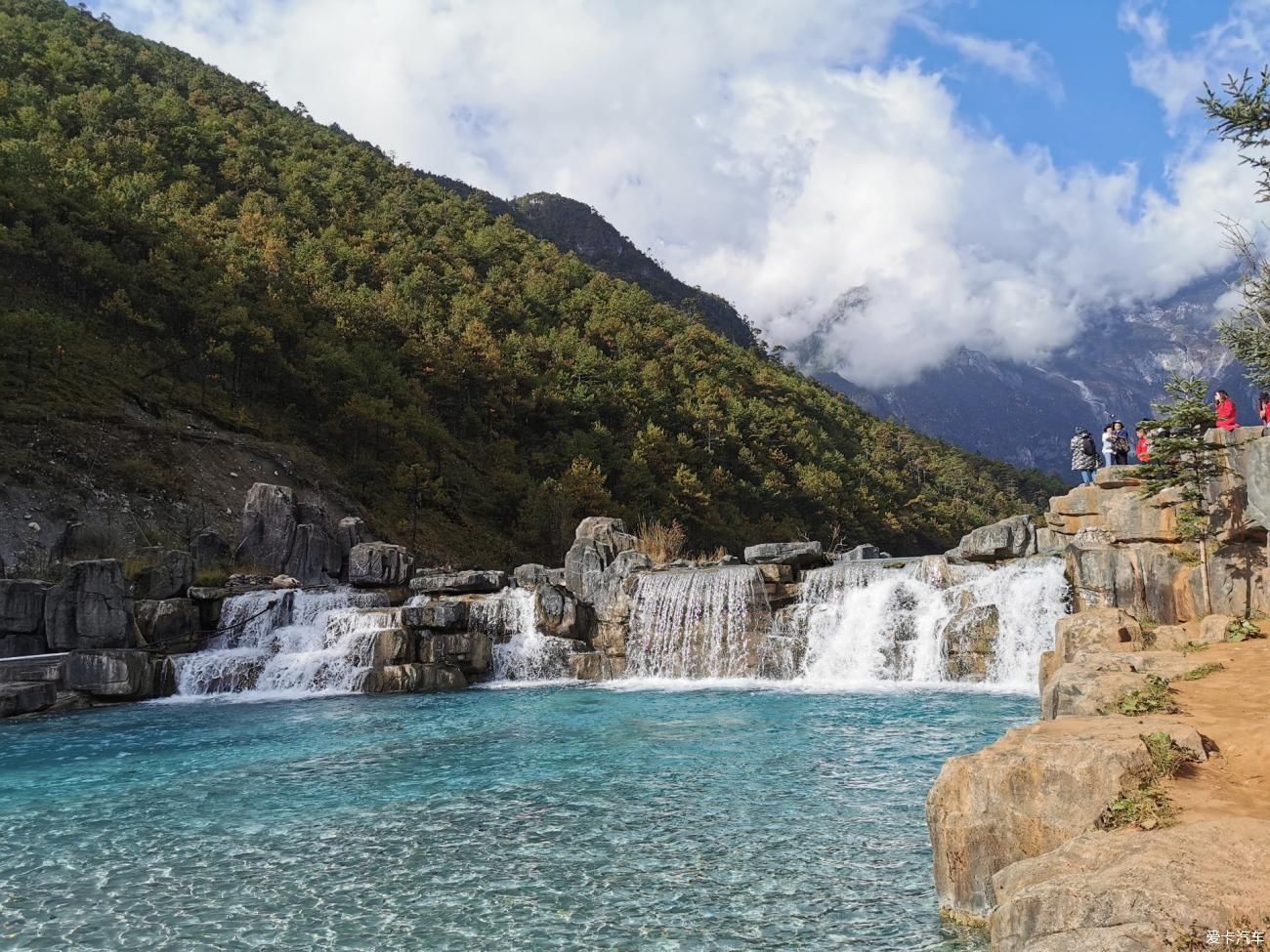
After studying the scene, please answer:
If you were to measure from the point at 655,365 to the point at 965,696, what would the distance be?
48707 millimetres

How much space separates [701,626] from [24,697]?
15165 millimetres

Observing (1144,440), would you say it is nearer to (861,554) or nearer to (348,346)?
(861,554)

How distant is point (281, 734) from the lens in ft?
48.1

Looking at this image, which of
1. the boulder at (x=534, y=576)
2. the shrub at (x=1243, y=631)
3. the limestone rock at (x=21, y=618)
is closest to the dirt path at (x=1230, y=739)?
the shrub at (x=1243, y=631)

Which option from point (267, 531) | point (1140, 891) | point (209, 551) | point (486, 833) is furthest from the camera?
point (267, 531)

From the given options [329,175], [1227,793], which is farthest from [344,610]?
[329,175]

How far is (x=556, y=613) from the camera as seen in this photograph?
23.7 metres

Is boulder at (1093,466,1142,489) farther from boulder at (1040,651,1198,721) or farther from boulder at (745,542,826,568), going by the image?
boulder at (1040,651,1198,721)

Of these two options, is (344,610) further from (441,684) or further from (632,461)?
(632,461)

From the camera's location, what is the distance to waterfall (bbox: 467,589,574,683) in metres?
22.8

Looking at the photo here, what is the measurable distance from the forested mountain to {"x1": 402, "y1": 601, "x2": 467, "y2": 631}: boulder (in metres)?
12.5

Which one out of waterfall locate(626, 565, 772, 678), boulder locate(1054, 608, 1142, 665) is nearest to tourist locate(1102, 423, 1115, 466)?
boulder locate(1054, 608, 1142, 665)

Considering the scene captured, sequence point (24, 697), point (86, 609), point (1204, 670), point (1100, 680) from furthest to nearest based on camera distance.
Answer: point (86, 609) < point (24, 697) < point (1204, 670) < point (1100, 680)

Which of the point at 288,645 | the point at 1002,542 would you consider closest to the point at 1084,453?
the point at 1002,542
